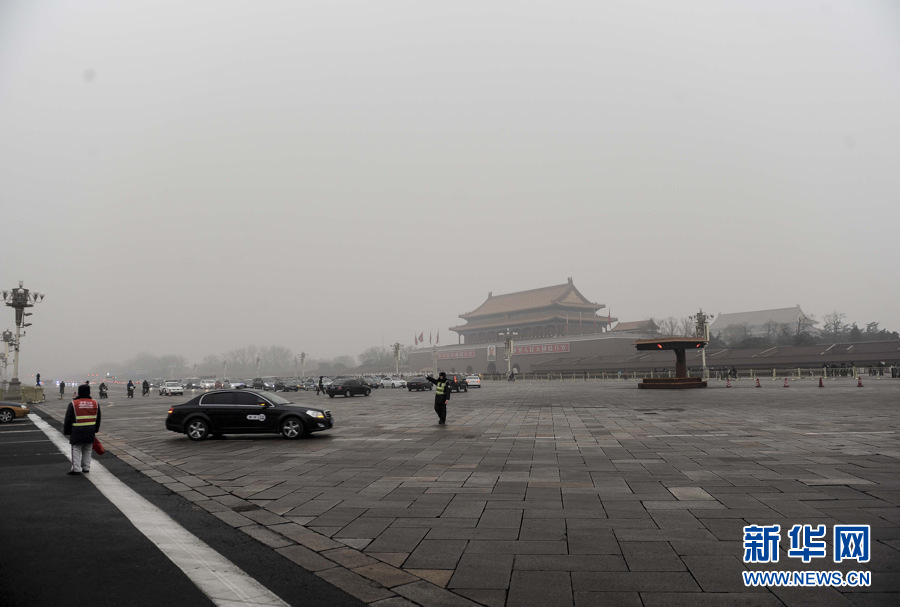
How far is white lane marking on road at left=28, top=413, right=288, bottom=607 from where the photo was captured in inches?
170

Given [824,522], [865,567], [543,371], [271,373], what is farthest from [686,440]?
[271,373]

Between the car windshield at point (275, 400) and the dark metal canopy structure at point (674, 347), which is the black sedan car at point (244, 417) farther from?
the dark metal canopy structure at point (674, 347)

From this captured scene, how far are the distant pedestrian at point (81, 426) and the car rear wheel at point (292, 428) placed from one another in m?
5.24

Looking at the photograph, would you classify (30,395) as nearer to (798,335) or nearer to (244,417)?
(244,417)

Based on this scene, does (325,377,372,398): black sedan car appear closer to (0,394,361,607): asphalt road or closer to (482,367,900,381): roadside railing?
(482,367,900,381): roadside railing

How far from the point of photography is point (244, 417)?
48.7 ft

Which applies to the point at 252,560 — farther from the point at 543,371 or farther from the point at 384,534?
the point at 543,371

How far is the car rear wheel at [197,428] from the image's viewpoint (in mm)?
14875

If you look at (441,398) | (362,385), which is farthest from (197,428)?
(362,385)

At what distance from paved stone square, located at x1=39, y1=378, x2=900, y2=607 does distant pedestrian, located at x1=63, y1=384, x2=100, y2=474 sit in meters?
1.14

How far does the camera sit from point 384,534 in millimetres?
5941

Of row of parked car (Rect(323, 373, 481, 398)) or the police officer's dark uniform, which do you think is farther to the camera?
row of parked car (Rect(323, 373, 481, 398))

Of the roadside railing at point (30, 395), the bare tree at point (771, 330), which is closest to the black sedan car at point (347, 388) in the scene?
the roadside railing at point (30, 395)

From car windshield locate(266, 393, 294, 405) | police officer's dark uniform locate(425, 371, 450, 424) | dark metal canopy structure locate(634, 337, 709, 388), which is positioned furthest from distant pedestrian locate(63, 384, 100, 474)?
dark metal canopy structure locate(634, 337, 709, 388)
